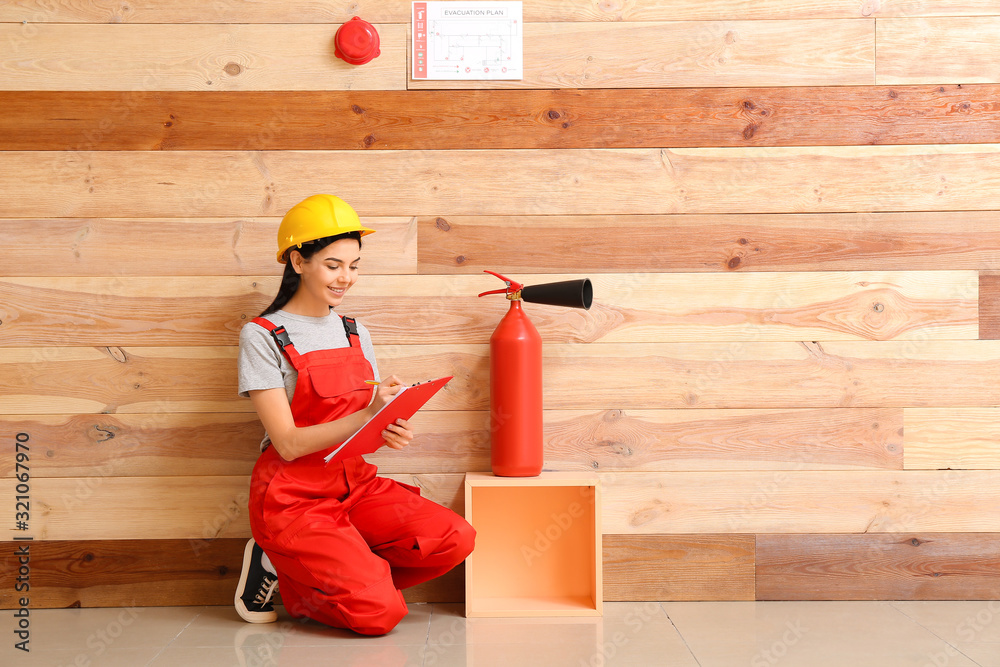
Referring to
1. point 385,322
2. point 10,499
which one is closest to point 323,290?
point 385,322

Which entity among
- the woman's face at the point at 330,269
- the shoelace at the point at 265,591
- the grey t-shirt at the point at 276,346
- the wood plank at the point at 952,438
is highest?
the woman's face at the point at 330,269

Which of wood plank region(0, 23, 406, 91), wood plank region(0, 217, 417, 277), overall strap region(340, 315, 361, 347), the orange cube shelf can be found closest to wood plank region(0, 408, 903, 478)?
the orange cube shelf

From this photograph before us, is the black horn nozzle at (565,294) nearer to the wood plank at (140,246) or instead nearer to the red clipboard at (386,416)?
the red clipboard at (386,416)

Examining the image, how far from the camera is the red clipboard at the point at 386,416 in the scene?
174cm

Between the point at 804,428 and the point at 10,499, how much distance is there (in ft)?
7.79

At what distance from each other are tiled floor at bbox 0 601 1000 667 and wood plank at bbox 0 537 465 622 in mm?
41

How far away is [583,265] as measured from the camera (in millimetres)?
2258

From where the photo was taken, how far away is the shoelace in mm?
2068

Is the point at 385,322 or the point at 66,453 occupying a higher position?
the point at 385,322

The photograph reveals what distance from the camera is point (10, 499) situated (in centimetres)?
221

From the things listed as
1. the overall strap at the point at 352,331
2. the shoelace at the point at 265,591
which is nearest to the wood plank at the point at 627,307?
the overall strap at the point at 352,331

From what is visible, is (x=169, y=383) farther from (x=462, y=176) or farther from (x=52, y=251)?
(x=462, y=176)

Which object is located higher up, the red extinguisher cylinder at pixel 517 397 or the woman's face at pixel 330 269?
the woman's face at pixel 330 269

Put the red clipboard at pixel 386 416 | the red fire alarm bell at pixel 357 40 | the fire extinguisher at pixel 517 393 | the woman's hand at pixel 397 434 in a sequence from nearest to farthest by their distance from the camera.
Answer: the red clipboard at pixel 386 416 → the woman's hand at pixel 397 434 → the fire extinguisher at pixel 517 393 → the red fire alarm bell at pixel 357 40
